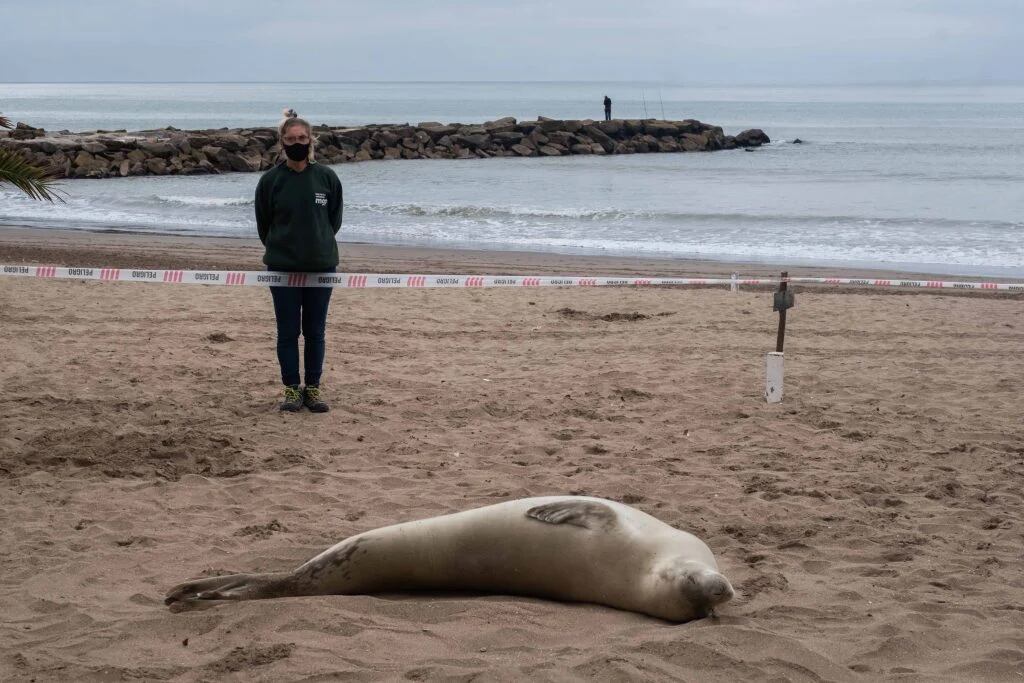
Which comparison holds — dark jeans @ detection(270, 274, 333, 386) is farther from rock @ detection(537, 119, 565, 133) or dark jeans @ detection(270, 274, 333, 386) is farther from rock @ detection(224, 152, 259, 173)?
rock @ detection(537, 119, 565, 133)

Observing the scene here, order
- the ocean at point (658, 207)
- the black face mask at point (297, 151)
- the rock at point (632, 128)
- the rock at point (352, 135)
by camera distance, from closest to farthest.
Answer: the black face mask at point (297, 151)
the ocean at point (658, 207)
the rock at point (352, 135)
the rock at point (632, 128)

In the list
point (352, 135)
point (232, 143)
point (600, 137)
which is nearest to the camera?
point (232, 143)

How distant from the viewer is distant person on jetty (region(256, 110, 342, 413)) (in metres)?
6.67

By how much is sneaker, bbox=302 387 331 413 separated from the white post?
2992 millimetres

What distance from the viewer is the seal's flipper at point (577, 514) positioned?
13.0 feet

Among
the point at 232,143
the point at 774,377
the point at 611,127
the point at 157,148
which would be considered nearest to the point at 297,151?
the point at 774,377

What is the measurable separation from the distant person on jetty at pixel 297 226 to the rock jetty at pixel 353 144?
2711cm

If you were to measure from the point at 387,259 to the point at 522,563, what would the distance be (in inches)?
519

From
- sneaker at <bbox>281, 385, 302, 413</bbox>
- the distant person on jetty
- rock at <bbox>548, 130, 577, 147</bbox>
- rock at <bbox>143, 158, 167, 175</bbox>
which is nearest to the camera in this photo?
the distant person on jetty

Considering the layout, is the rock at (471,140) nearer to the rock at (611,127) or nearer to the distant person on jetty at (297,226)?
the rock at (611,127)

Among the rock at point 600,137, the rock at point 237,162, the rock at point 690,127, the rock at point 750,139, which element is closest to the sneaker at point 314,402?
the rock at point 237,162

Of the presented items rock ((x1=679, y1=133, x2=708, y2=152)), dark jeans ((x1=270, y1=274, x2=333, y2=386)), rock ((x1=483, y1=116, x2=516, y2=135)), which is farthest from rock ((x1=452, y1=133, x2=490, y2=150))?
dark jeans ((x1=270, y1=274, x2=333, y2=386))

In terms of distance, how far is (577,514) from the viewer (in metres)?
3.97

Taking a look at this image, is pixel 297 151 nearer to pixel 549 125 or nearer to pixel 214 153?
pixel 214 153
